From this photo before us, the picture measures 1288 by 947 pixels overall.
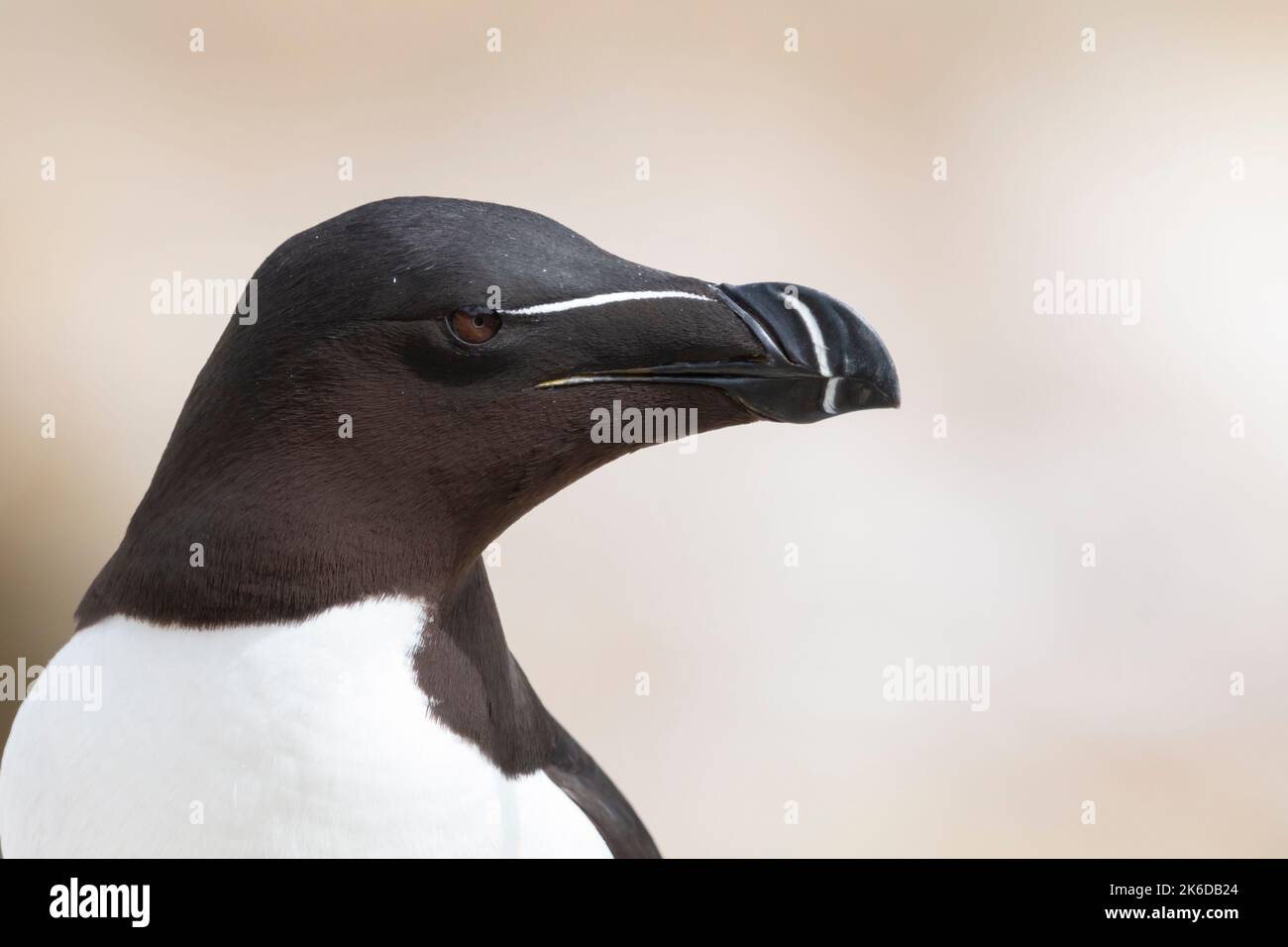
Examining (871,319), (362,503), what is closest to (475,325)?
(362,503)

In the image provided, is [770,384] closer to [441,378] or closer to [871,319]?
[441,378]

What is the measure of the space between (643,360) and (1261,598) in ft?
13.2

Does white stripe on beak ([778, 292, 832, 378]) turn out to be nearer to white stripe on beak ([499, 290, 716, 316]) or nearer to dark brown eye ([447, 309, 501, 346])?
white stripe on beak ([499, 290, 716, 316])

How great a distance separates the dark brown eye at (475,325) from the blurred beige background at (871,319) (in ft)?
8.87

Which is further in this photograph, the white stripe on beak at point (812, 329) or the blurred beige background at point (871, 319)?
the blurred beige background at point (871, 319)

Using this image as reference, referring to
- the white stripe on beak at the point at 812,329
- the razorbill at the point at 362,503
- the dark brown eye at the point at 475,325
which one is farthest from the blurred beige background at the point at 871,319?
the white stripe on beak at the point at 812,329

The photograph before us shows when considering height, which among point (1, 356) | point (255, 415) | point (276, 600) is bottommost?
point (276, 600)

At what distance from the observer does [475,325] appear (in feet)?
4.52

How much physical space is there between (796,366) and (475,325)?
0.31m

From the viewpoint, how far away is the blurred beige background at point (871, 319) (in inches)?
167

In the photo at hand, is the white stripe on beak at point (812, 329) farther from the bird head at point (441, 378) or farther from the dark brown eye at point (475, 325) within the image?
the dark brown eye at point (475, 325)
